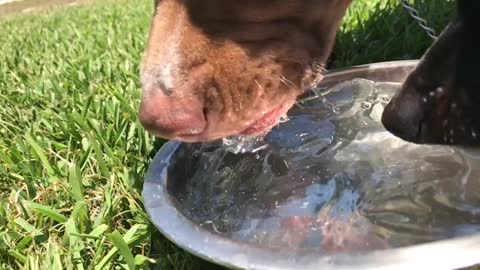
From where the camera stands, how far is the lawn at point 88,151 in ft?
6.13

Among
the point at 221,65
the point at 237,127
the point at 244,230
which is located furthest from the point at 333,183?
the point at 221,65

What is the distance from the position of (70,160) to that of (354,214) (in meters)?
0.95

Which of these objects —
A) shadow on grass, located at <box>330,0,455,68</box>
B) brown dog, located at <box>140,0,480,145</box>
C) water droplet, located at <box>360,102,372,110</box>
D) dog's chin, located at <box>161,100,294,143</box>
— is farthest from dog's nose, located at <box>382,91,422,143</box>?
shadow on grass, located at <box>330,0,455,68</box>

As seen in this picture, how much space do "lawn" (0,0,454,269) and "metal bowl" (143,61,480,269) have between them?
0.12 metres

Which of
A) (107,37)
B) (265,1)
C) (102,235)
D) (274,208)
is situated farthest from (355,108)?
(107,37)

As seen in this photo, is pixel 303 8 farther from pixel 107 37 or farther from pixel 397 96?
pixel 107 37

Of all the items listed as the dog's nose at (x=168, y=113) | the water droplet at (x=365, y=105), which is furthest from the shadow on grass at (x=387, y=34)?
the dog's nose at (x=168, y=113)

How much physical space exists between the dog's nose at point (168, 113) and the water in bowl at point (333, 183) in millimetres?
256

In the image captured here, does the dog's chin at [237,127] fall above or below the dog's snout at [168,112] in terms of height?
below

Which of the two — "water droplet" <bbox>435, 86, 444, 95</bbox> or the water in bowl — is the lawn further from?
"water droplet" <bbox>435, 86, 444, 95</bbox>

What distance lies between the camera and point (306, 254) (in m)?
1.42

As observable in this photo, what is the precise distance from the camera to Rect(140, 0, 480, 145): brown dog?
1.72 m

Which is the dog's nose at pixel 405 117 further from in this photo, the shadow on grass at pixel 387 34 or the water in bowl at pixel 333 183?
the shadow on grass at pixel 387 34

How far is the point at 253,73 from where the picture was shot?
1788 millimetres
